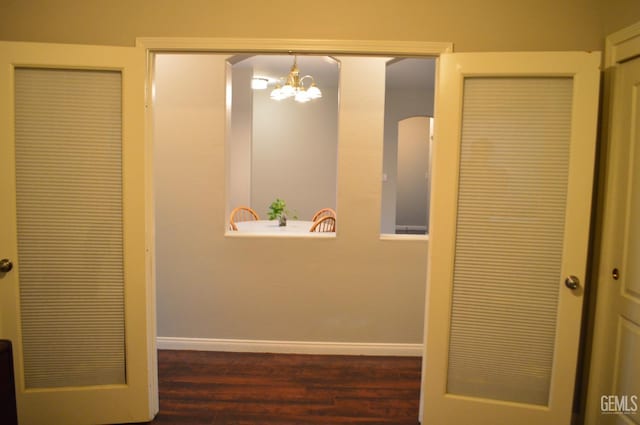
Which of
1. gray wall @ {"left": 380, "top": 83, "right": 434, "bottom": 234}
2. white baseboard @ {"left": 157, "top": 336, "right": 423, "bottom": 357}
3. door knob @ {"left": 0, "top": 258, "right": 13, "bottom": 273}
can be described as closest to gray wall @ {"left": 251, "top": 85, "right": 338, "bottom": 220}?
gray wall @ {"left": 380, "top": 83, "right": 434, "bottom": 234}

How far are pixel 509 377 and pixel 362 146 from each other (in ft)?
6.33

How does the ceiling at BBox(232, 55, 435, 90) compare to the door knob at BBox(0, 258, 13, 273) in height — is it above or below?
above

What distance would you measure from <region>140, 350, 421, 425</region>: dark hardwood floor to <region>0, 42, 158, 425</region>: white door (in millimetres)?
407

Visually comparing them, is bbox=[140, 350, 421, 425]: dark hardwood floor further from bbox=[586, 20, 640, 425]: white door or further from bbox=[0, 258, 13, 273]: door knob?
bbox=[0, 258, 13, 273]: door knob

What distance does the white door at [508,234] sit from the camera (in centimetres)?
198

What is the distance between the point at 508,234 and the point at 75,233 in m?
2.40

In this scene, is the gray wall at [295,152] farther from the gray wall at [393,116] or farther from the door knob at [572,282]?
the door knob at [572,282]

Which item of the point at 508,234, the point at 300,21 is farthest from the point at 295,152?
the point at 508,234

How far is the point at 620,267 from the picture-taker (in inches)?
76.9

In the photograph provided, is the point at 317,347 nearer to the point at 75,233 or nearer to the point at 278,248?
the point at 278,248

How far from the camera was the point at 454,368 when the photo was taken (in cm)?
218

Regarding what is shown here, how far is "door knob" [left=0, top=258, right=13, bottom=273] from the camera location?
204 centimetres

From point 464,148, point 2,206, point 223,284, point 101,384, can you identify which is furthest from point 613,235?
point 2,206

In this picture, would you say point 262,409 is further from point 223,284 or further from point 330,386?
point 223,284
